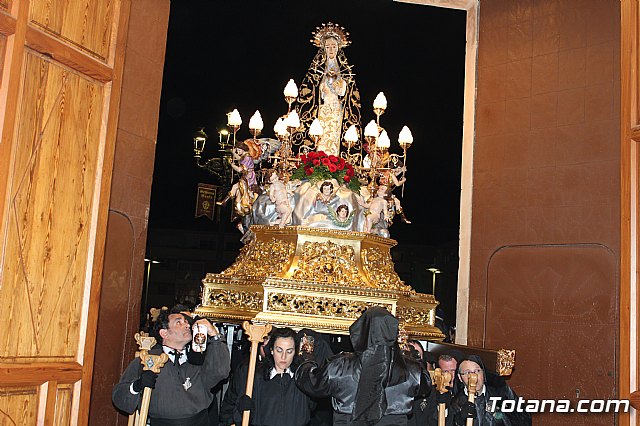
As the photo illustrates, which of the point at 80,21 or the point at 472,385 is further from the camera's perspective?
the point at 472,385

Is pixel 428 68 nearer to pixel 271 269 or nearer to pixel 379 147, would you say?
pixel 379 147

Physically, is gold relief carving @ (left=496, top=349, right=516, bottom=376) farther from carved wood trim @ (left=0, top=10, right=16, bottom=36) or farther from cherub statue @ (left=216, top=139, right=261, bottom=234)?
carved wood trim @ (left=0, top=10, right=16, bottom=36)

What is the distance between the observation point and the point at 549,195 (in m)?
6.96

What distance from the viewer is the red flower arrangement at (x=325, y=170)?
6711 millimetres

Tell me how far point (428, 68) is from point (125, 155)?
5.98 meters

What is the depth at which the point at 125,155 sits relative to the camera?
600 centimetres

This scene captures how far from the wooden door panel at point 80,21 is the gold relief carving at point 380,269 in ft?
9.67

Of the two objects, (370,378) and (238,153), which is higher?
(238,153)

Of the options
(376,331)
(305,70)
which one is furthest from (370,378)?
(305,70)

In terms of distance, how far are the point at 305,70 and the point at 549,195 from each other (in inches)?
204

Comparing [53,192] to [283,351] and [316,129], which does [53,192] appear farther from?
[316,129]

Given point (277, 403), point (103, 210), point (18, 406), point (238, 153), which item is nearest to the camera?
point (18, 406)

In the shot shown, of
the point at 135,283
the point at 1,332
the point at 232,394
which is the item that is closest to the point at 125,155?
the point at 135,283

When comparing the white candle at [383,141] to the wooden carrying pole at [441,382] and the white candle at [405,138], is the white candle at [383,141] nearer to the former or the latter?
the white candle at [405,138]
